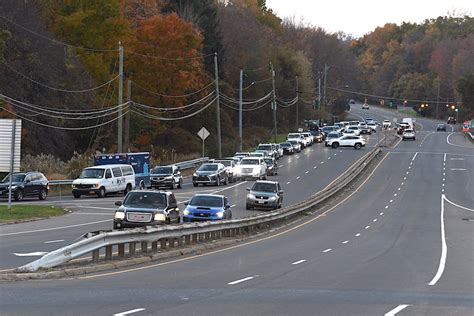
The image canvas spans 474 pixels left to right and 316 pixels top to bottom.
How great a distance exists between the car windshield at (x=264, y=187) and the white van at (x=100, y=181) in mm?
9110

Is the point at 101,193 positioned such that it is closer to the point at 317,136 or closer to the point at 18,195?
the point at 18,195

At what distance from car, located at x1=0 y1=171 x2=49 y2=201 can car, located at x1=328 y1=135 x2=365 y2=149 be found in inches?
2299

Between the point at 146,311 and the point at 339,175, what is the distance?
59.4 metres

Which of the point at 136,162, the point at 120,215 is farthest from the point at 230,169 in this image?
the point at 120,215

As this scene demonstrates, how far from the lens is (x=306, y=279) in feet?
64.7

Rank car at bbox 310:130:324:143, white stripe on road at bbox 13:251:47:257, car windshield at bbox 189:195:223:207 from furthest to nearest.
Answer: car at bbox 310:130:324:143 < car windshield at bbox 189:195:223:207 < white stripe on road at bbox 13:251:47:257

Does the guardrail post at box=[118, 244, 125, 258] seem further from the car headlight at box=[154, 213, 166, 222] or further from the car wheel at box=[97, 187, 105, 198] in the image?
the car wheel at box=[97, 187, 105, 198]

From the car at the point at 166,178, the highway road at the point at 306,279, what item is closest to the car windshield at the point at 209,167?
the car at the point at 166,178

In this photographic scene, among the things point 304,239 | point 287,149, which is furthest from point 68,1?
point 304,239

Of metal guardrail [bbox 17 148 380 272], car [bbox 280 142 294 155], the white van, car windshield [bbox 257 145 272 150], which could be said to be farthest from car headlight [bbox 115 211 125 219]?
car [bbox 280 142 294 155]

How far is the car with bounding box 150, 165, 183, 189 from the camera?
2270 inches

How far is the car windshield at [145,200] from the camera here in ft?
96.4

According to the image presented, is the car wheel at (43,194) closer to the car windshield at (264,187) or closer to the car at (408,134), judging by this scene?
the car windshield at (264,187)

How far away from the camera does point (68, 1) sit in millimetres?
85625
